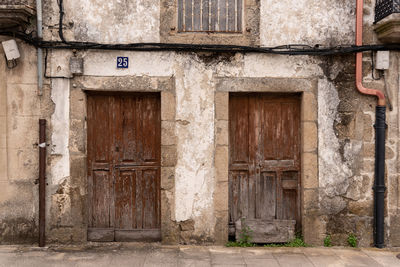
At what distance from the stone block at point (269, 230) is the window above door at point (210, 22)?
2599 mm

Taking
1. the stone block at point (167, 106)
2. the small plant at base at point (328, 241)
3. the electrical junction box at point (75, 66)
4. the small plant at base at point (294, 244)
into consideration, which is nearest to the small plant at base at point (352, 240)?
the small plant at base at point (328, 241)

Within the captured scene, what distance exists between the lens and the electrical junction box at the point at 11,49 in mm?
5109

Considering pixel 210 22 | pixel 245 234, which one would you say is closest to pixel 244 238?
pixel 245 234

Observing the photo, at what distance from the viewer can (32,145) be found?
17.4ft

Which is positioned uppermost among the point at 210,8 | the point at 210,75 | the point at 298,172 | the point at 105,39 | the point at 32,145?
the point at 210,8

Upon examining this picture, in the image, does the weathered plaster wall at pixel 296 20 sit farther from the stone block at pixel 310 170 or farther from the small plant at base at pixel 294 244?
the small plant at base at pixel 294 244

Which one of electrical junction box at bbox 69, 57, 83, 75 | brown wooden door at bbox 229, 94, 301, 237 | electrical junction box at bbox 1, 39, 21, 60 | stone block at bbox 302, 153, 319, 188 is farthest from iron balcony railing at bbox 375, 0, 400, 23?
electrical junction box at bbox 1, 39, 21, 60

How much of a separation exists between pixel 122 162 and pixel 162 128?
0.81 m

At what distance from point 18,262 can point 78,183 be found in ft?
4.03

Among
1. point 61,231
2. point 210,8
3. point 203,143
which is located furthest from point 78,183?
point 210,8

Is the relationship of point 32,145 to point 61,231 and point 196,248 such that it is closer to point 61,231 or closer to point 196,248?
point 61,231

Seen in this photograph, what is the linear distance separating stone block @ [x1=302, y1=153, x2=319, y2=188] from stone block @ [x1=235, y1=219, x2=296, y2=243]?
0.66 metres

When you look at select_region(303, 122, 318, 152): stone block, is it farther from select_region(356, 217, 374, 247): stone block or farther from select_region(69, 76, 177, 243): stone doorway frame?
select_region(69, 76, 177, 243): stone doorway frame

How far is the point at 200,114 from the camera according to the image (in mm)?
5363
